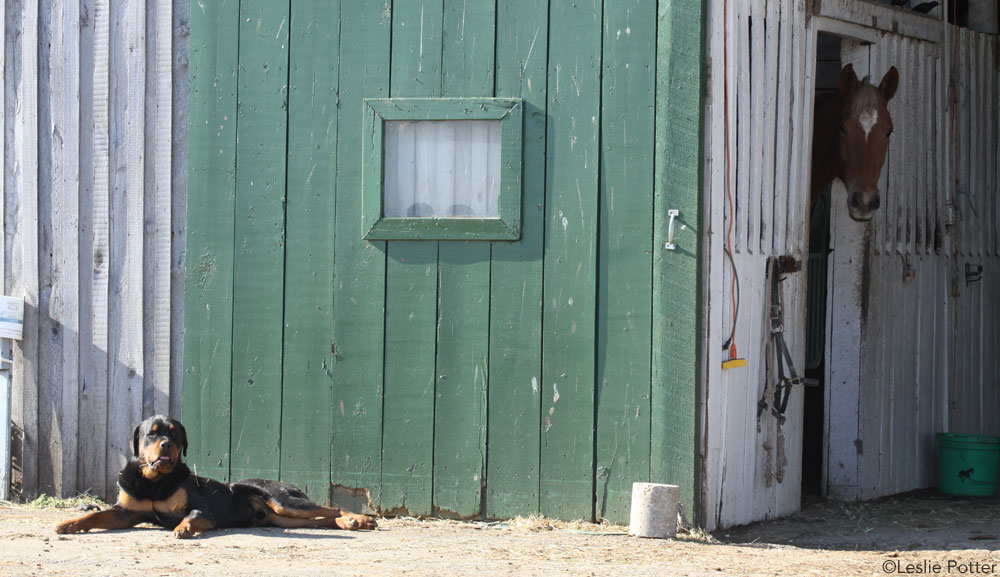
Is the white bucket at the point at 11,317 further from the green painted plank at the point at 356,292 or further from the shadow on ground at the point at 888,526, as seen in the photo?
the shadow on ground at the point at 888,526

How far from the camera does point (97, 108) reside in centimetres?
734

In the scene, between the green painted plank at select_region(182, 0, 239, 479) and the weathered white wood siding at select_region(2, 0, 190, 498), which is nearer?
the green painted plank at select_region(182, 0, 239, 479)

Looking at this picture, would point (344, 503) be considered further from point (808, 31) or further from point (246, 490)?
point (808, 31)

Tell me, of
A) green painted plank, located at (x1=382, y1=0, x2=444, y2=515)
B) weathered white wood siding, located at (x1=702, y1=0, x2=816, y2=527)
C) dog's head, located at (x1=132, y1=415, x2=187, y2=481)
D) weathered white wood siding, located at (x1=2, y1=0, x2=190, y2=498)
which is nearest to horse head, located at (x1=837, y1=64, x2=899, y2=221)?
weathered white wood siding, located at (x1=702, y1=0, x2=816, y2=527)

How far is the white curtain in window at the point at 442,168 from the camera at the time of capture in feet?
22.5

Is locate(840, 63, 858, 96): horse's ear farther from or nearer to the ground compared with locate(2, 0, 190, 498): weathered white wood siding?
farther from the ground

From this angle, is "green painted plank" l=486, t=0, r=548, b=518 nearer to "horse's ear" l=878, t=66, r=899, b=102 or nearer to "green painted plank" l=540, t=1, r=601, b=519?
"green painted plank" l=540, t=1, r=601, b=519

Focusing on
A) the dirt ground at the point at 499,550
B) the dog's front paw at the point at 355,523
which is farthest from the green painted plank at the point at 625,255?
the dog's front paw at the point at 355,523

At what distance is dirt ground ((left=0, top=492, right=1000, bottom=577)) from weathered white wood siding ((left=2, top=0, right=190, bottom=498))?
1.99 ft

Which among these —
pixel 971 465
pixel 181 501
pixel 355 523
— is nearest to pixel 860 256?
pixel 971 465

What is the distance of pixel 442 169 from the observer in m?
6.90

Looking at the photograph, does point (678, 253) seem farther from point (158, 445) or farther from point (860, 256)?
point (158, 445)

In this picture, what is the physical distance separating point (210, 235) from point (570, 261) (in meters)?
2.14

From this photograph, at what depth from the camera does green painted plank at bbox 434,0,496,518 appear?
22.3 feet
